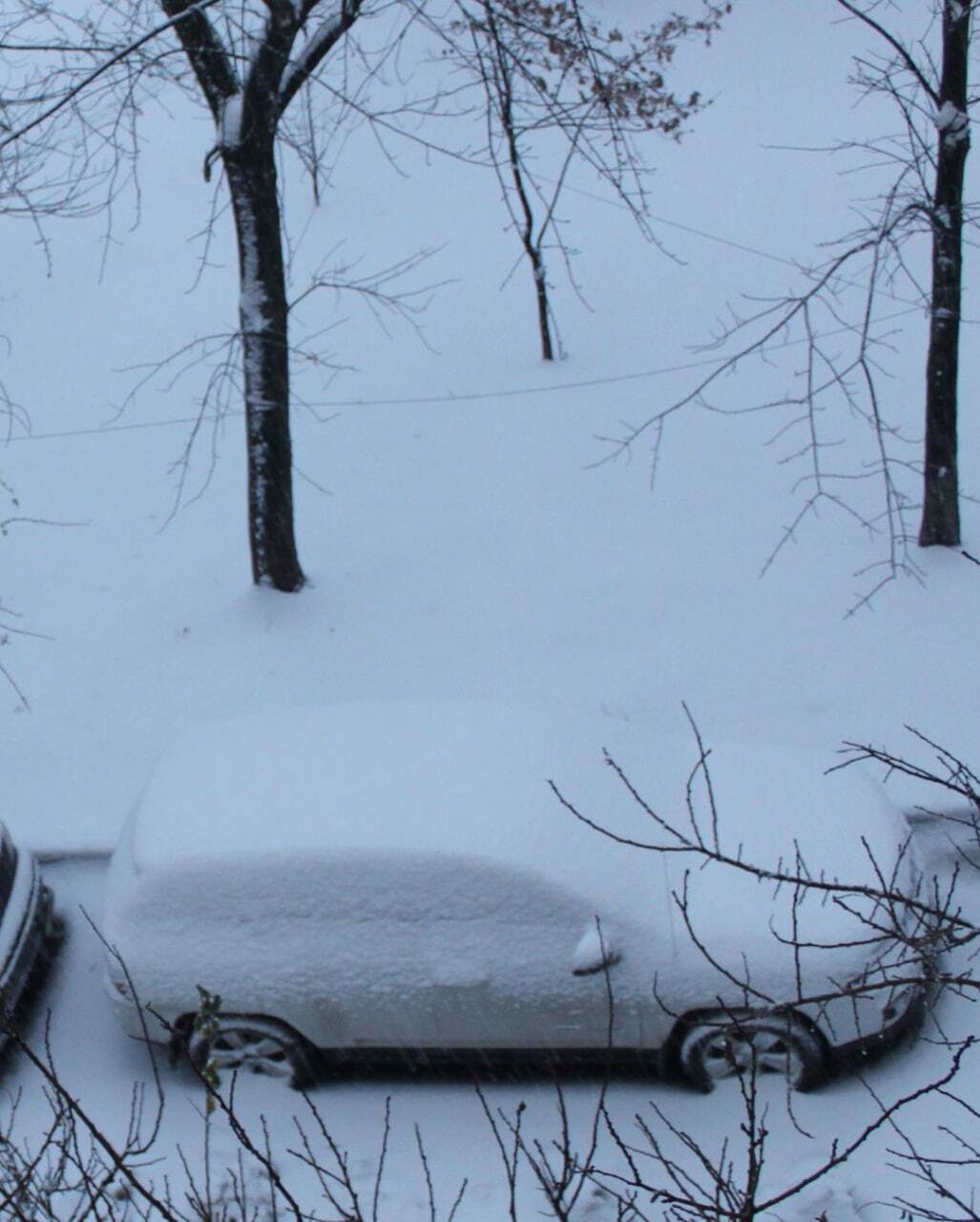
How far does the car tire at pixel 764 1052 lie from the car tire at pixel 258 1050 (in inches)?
69.0

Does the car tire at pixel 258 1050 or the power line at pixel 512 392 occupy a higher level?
the power line at pixel 512 392

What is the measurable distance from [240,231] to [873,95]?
603 inches

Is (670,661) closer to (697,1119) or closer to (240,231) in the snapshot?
(697,1119)

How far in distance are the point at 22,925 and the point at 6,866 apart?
1.09 ft

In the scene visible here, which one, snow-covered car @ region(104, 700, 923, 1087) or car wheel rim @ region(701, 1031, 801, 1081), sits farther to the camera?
car wheel rim @ region(701, 1031, 801, 1081)

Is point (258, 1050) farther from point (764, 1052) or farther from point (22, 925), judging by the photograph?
point (764, 1052)

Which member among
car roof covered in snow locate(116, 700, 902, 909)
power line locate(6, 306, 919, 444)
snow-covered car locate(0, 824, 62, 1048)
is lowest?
snow-covered car locate(0, 824, 62, 1048)

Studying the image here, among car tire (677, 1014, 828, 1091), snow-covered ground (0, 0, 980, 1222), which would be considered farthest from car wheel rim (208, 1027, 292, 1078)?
car tire (677, 1014, 828, 1091)

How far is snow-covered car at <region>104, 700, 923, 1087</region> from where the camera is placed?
17.1 ft

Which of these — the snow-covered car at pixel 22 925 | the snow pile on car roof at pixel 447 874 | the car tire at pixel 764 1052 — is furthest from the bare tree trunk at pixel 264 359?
the car tire at pixel 764 1052

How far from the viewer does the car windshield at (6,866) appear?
6.37 meters

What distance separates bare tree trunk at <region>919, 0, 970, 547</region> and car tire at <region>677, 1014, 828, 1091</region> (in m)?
5.54

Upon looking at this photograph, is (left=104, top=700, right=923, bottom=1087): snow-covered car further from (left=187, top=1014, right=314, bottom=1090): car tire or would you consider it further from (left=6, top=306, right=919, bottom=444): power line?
(left=6, top=306, right=919, bottom=444): power line

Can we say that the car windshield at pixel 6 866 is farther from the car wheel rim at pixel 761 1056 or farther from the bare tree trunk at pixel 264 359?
the bare tree trunk at pixel 264 359
